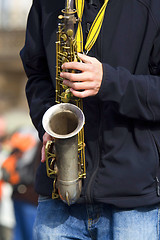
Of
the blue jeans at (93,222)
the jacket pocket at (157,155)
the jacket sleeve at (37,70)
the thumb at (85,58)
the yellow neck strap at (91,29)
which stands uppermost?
the yellow neck strap at (91,29)

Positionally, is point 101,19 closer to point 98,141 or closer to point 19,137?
point 98,141

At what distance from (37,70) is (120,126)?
630 millimetres

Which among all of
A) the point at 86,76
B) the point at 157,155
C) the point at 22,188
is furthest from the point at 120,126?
the point at 22,188

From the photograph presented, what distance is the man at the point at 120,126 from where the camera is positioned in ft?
6.23

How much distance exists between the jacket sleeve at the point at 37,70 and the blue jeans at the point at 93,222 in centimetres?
42

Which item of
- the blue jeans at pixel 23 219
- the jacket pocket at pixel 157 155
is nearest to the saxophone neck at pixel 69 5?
the jacket pocket at pixel 157 155

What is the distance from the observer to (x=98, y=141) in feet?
6.64

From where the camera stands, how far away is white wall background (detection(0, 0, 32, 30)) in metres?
10.9

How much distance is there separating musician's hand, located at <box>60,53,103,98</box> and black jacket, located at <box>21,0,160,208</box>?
57 millimetres

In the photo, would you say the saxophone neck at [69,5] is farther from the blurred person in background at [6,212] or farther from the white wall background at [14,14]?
the white wall background at [14,14]

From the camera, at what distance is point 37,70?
2.35 metres

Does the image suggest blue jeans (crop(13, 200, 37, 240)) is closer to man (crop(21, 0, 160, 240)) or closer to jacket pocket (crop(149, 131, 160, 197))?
man (crop(21, 0, 160, 240))

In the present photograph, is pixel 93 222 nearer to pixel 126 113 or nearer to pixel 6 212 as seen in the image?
pixel 126 113

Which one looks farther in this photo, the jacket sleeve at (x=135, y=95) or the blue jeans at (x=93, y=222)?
the blue jeans at (x=93, y=222)
